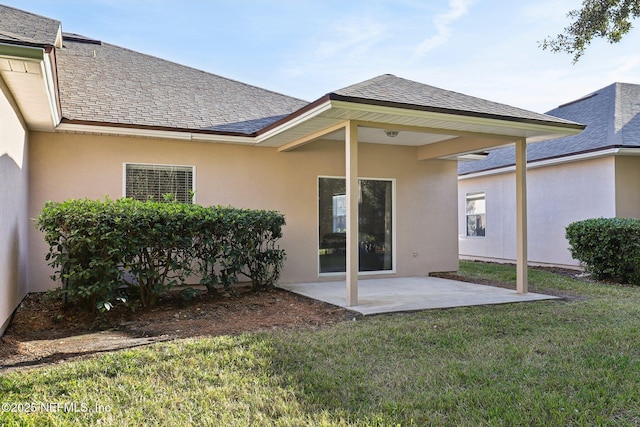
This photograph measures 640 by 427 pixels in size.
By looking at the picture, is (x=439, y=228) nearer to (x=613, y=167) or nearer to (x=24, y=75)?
(x=613, y=167)

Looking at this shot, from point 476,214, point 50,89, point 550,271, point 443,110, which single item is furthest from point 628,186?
point 50,89

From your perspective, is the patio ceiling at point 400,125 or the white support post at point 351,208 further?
the white support post at point 351,208

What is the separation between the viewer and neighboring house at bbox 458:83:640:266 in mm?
11477

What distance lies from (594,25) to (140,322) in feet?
31.0

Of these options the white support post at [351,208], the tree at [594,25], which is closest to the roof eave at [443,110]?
the white support post at [351,208]

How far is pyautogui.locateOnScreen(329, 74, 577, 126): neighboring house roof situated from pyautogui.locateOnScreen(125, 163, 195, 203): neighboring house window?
360 cm

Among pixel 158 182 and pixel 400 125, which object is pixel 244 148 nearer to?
pixel 158 182

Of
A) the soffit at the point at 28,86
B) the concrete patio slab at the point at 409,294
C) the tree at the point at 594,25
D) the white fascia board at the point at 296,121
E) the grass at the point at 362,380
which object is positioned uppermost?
the tree at the point at 594,25

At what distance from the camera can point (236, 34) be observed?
15586 millimetres

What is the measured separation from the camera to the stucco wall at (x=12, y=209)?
209 inches

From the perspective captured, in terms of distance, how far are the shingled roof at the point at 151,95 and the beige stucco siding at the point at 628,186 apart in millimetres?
8070

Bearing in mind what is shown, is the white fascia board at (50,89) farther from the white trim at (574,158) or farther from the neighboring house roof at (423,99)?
the white trim at (574,158)

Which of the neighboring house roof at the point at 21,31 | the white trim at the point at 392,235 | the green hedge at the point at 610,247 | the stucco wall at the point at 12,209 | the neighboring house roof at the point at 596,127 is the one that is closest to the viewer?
the neighboring house roof at the point at 21,31

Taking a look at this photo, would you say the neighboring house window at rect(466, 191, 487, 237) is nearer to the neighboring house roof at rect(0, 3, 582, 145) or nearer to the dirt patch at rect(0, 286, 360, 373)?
the neighboring house roof at rect(0, 3, 582, 145)
